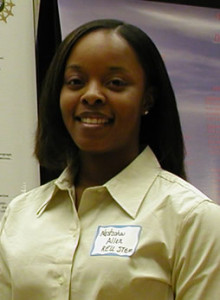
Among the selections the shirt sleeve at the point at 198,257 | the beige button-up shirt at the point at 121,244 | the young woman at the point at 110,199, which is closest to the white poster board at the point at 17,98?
the young woman at the point at 110,199

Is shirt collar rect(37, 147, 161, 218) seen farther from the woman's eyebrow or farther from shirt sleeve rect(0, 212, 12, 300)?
the woman's eyebrow

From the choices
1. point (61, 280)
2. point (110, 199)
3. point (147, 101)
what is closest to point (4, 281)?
point (61, 280)

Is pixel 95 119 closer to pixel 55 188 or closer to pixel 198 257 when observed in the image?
pixel 55 188

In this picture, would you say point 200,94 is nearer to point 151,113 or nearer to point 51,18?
point 51,18

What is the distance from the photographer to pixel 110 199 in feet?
3.91

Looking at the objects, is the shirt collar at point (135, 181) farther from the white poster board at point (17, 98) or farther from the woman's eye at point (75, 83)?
the white poster board at point (17, 98)

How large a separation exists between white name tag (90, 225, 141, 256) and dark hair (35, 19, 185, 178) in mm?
235

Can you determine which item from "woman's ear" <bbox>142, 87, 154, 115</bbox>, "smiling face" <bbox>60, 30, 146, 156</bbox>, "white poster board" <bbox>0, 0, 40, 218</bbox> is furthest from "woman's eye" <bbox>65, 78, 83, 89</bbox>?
"white poster board" <bbox>0, 0, 40, 218</bbox>

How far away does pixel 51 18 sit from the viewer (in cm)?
194

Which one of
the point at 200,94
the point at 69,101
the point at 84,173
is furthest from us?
the point at 200,94

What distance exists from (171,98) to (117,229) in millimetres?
337

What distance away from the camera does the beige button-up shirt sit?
3.43ft

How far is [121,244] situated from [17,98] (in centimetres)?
91

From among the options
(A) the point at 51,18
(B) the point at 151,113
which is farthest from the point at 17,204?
(A) the point at 51,18
